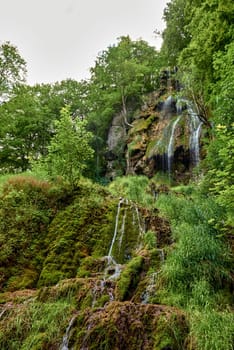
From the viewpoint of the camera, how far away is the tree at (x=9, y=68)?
13.3 meters

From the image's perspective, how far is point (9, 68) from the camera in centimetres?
1345

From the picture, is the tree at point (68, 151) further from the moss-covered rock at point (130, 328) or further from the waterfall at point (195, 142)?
the waterfall at point (195, 142)

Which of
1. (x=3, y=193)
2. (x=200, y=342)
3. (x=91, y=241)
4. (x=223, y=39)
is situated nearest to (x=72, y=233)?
(x=91, y=241)

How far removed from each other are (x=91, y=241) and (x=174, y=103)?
1159cm

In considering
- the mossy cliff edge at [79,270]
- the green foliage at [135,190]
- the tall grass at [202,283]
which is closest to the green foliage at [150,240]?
the mossy cliff edge at [79,270]

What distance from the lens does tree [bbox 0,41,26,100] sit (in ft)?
43.6

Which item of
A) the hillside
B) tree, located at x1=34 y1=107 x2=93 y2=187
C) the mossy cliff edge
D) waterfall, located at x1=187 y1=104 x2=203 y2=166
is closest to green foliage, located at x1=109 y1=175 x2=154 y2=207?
the hillside

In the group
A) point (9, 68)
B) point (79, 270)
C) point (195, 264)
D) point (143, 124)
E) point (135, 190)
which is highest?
point (9, 68)

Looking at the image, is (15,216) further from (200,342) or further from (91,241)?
(200,342)

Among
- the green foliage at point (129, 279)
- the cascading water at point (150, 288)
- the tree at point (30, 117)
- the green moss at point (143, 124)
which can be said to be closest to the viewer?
the cascading water at point (150, 288)

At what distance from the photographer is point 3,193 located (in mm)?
7340

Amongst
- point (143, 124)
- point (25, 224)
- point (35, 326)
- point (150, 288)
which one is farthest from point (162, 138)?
point (35, 326)

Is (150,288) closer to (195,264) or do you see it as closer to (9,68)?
(195,264)

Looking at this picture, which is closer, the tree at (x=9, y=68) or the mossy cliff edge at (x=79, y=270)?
the mossy cliff edge at (x=79, y=270)
